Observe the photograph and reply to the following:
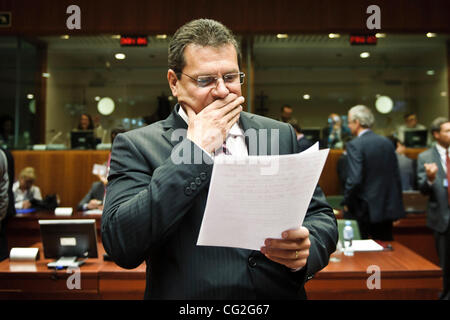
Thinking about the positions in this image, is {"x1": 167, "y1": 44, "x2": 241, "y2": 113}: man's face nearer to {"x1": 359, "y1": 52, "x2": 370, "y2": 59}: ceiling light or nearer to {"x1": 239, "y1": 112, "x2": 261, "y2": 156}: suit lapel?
{"x1": 239, "y1": 112, "x2": 261, "y2": 156}: suit lapel

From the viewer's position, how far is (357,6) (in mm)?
5375

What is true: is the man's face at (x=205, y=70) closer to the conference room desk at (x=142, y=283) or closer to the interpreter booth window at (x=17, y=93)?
the conference room desk at (x=142, y=283)

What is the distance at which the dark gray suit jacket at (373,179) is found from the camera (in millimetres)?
3604

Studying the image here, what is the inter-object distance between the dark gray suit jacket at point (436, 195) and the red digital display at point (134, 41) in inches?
154

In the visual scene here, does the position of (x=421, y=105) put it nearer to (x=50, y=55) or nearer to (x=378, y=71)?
(x=378, y=71)

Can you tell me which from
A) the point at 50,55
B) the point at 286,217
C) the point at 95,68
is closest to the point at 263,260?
the point at 286,217

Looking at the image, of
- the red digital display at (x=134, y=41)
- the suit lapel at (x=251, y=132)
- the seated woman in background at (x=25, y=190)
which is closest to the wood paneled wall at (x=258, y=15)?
the red digital display at (x=134, y=41)

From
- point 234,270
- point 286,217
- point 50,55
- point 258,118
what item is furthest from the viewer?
point 50,55

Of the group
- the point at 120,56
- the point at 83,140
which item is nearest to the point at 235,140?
the point at 83,140

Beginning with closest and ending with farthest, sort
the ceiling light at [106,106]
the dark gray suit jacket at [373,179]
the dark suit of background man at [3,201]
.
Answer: the dark suit of background man at [3,201], the dark gray suit jacket at [373,179], the ceiling light at [106,106]

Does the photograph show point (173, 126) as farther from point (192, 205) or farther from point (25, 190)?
point (25, 190)

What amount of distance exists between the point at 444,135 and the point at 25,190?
4.81 metres

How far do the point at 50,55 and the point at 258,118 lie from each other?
699 cm

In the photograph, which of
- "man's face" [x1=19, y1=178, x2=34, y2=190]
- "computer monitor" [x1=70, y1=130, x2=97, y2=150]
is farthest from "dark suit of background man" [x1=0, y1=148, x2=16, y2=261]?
"computer monitor" [x1=70, y1=130, x2=97, y2=150]
